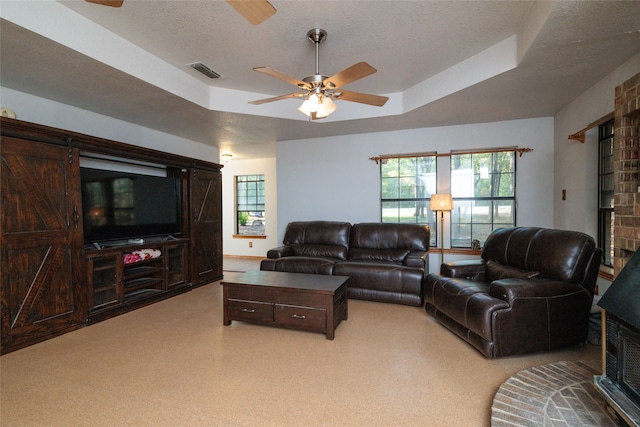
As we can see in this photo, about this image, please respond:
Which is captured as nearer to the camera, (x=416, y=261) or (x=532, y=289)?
(x=532, y=289)

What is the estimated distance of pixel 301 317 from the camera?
2877mm

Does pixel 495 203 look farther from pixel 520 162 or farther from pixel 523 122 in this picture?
pixel 523 122

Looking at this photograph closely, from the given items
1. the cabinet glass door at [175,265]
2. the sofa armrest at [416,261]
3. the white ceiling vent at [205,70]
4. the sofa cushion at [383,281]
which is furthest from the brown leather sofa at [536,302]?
the cabinet glass door at [175,265]

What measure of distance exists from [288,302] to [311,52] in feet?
8.02

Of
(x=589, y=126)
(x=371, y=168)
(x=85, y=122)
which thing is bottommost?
(x=371, y=168)

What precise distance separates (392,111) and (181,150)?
361cm

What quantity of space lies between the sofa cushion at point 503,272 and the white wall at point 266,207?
5.02 m

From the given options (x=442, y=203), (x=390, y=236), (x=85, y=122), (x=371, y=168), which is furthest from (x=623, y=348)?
(x=85, y=122)

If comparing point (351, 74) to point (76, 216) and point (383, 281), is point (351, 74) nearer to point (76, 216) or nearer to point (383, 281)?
point (383, 281)

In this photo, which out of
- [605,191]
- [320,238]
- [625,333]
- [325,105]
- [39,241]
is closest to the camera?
[625,333]

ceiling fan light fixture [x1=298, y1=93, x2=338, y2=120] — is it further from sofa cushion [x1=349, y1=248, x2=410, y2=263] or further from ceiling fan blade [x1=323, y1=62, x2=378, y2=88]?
sofa cushion [x1=349, y1=248, x2=410, y2=263]

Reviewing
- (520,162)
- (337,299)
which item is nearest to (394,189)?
(520,162)

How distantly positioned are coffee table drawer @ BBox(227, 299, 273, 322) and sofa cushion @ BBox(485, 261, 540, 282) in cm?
232

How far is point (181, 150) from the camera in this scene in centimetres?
529
